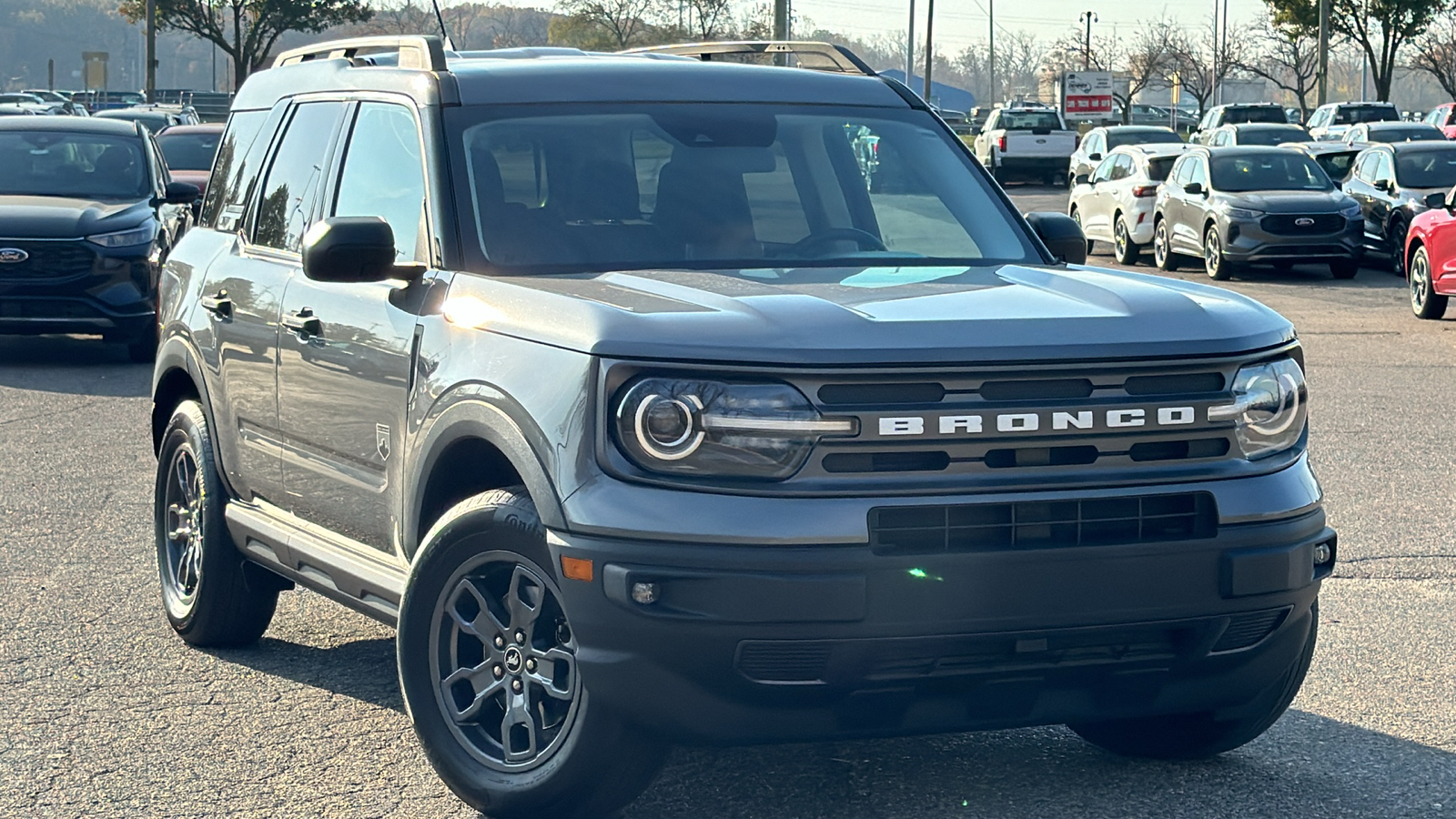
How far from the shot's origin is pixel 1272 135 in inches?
1423

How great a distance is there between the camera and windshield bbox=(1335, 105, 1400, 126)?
156 ft

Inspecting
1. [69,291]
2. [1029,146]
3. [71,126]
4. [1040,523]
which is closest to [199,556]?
[1040,523]

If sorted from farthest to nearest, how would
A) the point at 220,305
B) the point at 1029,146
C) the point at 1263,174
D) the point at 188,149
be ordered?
1. the point at 1029,146
2. the point at 1263,174
3. the point at 188,149
4. the point at 220,305

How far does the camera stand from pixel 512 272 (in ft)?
15.6

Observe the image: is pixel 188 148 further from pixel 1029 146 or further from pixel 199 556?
pixel 1029 146

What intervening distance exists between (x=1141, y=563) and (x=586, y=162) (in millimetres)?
1941

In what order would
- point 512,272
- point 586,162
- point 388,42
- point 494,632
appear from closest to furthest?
point 494,632 < point 512,272 < point 586,162 < point 388,42

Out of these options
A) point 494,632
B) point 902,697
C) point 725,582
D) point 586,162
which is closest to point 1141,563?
point 902,697

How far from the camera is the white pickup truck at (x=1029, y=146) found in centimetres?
4709

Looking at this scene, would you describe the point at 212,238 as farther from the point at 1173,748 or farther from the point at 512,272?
the point at 1173,748

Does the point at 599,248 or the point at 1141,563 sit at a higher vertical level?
the point at 599,248

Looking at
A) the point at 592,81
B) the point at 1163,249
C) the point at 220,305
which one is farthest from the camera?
the point at 1163,249

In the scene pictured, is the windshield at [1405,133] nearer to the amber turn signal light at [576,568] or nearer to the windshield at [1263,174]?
the windshield at [1263,174]

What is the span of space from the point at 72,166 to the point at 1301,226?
13790 mm
